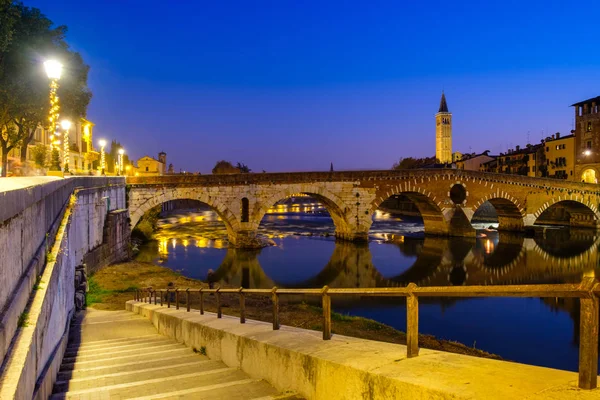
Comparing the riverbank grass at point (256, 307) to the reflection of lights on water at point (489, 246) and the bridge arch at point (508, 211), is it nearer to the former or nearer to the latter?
the reflection of lights on water at point (489, 246)

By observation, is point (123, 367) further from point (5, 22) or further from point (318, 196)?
point (318, 196)

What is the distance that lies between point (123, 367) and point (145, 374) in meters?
0.84

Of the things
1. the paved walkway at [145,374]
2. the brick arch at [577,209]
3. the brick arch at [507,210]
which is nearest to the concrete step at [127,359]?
the paved walkway at [145,374]

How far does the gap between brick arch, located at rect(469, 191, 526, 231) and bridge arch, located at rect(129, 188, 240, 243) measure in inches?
850

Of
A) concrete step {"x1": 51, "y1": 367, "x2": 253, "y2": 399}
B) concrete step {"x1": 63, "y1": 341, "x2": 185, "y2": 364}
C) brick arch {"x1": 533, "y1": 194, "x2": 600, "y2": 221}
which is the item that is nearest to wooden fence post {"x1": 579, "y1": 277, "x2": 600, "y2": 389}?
concrete step {"x1": 51, "y1": 367, "x2": 253, "y2": 399}

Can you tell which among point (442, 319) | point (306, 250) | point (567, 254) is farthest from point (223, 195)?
point (567, 254)

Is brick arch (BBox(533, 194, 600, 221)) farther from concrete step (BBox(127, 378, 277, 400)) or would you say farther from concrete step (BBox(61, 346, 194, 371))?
concrete step (BBox(127, 378, 277, 400))

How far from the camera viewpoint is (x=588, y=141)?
179 ft

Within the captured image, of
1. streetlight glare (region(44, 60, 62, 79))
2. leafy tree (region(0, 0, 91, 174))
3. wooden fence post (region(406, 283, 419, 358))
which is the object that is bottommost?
wooden fence post (region(406, 283, 419, 358))

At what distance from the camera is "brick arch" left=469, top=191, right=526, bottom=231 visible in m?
40.7

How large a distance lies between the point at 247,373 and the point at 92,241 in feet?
58.0

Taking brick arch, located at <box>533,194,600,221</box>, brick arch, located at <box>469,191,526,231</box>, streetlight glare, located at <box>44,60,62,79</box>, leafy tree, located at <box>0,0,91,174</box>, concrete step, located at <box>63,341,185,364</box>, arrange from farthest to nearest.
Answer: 1. brick arch, located at <box>533,194,600,221</box>
2. brick arch, located at <box>469,191,526,231</box>
3. leafy tree, located at <box>0,0,91,174</box>
4. streetlight glare, located at <box>44,60,62,79</box>
5. concrete step, located at <box>63,341,185,364</box>

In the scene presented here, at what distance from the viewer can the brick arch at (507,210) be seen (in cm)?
4066

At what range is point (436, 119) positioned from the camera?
115 m
